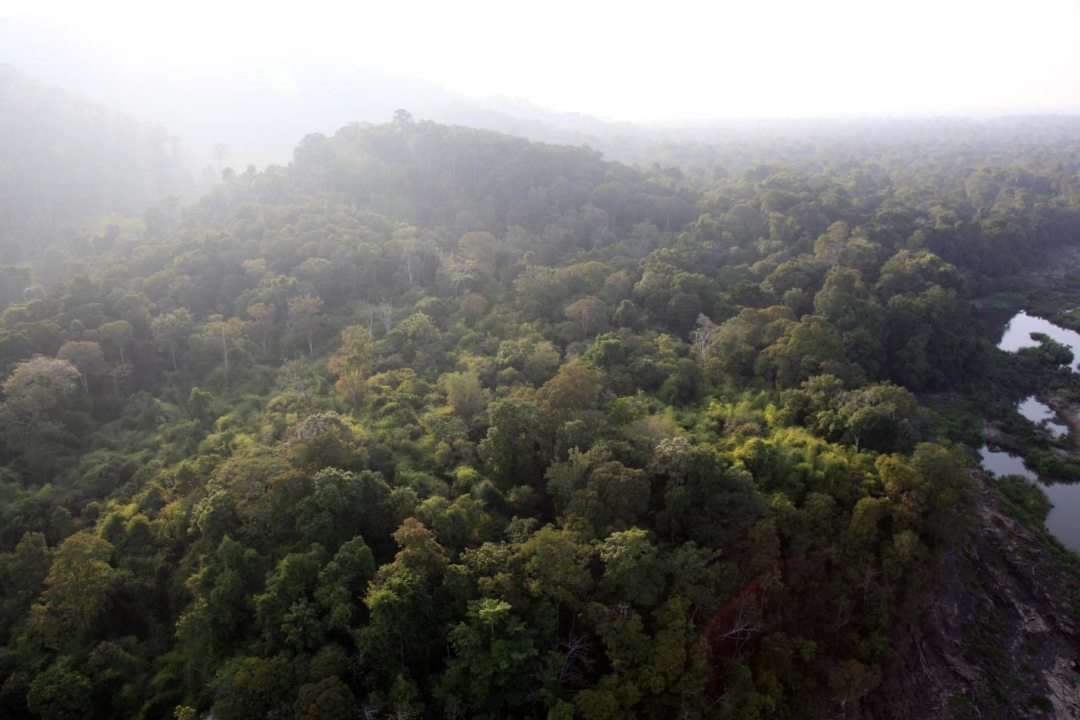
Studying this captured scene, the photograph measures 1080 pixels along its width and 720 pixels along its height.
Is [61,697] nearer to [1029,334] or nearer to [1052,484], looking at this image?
[1052,484]

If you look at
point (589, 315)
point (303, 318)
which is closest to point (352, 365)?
point (303, 318)

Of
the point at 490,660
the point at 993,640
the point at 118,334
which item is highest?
the point at 118,334

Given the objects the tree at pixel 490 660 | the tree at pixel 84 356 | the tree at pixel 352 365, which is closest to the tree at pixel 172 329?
the tree at pixel 84 356

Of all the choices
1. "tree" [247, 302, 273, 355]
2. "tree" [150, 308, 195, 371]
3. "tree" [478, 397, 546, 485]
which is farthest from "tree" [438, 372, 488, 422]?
"tree" [150, 308, 195, 371]

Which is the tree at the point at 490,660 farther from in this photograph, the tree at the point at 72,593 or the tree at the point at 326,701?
the tree at the point at 72,593

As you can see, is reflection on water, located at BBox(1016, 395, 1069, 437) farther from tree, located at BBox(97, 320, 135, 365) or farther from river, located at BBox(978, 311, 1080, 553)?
tree, located at BBox(97, 320, 135, 365)

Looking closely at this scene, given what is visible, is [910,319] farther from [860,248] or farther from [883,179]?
[883,179]

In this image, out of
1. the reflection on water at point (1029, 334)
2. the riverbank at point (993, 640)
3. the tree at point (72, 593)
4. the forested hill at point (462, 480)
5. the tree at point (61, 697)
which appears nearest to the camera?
the tree at point (61, 697)
